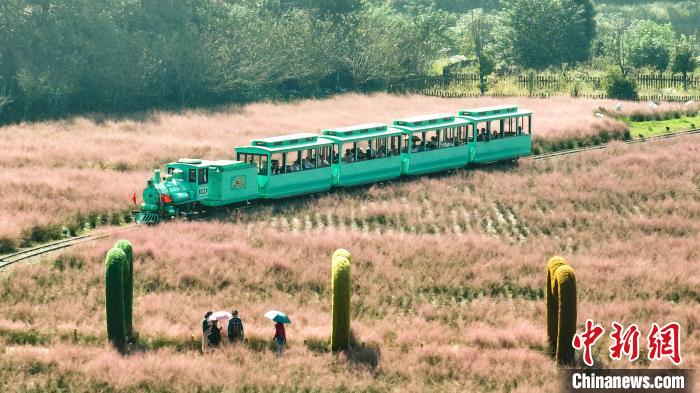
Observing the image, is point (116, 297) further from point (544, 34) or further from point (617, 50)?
point (544, 34)

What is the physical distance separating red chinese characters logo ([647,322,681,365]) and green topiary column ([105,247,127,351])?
39.3 ft

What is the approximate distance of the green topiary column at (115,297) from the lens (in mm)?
23562

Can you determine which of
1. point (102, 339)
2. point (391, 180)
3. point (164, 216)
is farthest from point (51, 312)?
point (391, 180)

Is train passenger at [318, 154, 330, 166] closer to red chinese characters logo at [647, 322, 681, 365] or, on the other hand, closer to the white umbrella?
the white umbrella

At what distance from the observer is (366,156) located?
143 ft

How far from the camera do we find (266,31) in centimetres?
7788

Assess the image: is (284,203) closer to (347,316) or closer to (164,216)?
(164,216)

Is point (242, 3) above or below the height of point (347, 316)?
above

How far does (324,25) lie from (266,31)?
7.67 meters

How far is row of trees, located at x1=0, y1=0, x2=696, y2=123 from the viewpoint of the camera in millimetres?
66062

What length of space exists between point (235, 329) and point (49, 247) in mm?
11045

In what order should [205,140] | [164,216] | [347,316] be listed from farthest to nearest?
[205,140] < [164,216] < [347,316]

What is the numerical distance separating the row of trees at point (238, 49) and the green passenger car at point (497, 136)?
90.7 feet

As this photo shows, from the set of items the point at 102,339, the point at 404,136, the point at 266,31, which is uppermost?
the point at 266,31
